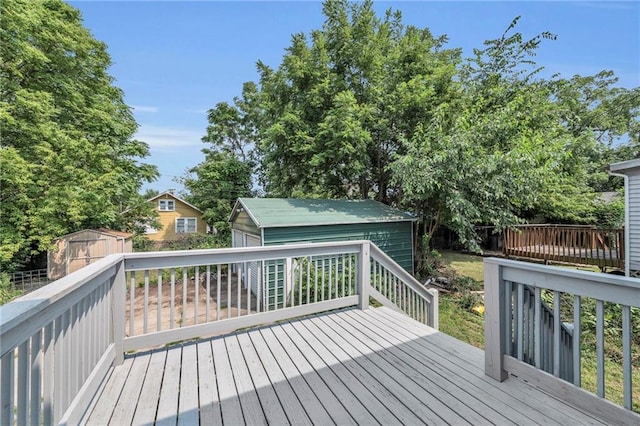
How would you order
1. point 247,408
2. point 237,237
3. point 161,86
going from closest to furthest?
point 247,408, point 161,86, point 237,237

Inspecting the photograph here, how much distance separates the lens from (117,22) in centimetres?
588

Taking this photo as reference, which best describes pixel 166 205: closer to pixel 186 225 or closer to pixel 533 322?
pixel 186 225

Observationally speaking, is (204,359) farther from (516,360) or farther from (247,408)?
(516,360)

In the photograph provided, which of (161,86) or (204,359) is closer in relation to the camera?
(204,359)

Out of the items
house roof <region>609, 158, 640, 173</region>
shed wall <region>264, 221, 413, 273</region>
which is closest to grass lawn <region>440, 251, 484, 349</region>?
shed wall <region>264, 221, 413, 273</region>

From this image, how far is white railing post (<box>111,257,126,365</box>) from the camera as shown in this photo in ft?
7.40

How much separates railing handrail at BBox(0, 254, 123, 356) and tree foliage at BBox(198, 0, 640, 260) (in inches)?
284

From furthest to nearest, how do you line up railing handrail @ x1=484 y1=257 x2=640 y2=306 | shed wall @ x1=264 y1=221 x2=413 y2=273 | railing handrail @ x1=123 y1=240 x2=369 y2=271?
1. shed wall @ x1=264 y1=221 x2=413 y2=273
2. railing handrail @ x1=123 y1=240 x2=369 y2=271
3. railing handrail @ x1=484 y1=257 x2=640 y2=306

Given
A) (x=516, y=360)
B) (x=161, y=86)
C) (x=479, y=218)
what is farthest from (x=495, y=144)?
(x=161, y=86)

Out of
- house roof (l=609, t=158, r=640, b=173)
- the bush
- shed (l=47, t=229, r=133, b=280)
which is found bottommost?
the bush

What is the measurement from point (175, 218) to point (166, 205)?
117 centimetres

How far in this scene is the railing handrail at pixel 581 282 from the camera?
55.7 inches

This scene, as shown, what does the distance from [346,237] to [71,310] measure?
265 inches

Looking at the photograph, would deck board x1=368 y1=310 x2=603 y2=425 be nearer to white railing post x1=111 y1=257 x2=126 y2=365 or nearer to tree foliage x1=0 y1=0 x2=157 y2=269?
white railing post x1=111 y1=257 x2=126 y2=365
